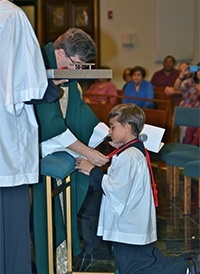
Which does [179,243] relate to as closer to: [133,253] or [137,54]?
[133,253]

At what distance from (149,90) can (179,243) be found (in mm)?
4180

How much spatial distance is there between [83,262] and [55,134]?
1236 millimetres

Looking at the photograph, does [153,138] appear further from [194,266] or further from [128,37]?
[128,37]

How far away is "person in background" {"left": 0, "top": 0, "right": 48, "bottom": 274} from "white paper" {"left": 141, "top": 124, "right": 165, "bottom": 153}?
801 mm

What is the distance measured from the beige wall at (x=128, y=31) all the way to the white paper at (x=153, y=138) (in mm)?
7133

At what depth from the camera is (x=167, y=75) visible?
9273 mm

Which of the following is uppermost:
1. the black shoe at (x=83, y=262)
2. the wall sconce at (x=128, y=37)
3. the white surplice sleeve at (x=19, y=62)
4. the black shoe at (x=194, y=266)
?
the wall sconce at (x=128, y=37)

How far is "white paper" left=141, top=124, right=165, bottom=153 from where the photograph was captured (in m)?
3.09

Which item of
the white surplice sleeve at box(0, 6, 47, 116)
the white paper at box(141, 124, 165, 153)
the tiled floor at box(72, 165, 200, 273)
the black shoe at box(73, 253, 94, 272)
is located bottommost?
the tiled floor at box(72, 165, 200, 273)

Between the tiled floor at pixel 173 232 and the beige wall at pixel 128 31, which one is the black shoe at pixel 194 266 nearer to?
the tiled floor at pixel 173 232

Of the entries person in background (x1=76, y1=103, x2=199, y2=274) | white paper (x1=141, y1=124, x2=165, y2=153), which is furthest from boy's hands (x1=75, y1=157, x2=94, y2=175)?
white paper (x1=141, y1=124, x2=165, y2=153)

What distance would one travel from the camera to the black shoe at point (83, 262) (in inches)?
147

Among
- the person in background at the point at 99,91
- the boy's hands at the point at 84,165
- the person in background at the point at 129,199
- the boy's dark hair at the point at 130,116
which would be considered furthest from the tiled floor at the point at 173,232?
the person in background at the point at 99,91

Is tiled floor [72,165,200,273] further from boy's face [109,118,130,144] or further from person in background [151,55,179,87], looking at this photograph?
person in background [151,55,179,87]
